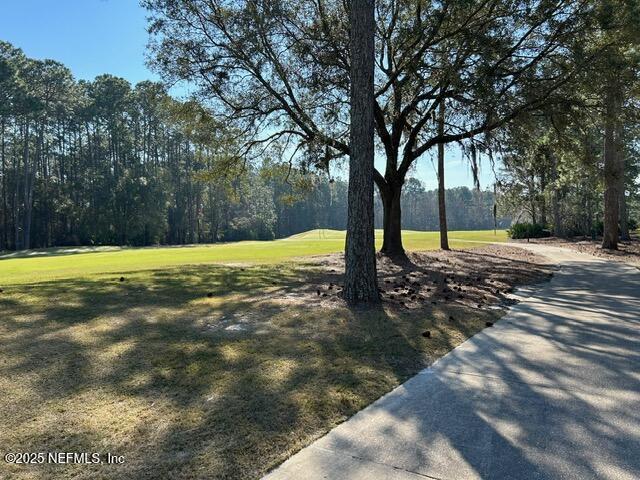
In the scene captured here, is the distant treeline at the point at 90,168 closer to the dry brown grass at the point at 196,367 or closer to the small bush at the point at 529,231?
the small bush at the point at 529,231

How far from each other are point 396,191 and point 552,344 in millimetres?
10846

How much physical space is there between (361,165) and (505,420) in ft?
14.8

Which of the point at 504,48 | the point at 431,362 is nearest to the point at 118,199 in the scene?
the point at 504,48

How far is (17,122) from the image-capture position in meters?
41.8

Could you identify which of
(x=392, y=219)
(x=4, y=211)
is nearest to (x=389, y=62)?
(x=392, y=219)

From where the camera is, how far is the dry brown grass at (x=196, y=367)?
2.59m

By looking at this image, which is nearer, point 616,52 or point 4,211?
point 616,52

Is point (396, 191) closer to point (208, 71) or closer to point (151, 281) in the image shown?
point (208, 71)

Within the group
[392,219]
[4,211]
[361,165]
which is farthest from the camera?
[4,211]

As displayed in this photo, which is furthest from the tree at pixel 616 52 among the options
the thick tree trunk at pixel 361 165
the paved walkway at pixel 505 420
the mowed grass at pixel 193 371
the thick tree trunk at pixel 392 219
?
the paved walkway at pixel 505 420

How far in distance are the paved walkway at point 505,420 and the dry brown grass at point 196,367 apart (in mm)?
248

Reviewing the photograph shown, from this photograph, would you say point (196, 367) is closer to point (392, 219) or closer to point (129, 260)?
point (392, 219)

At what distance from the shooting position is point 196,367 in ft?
12.9

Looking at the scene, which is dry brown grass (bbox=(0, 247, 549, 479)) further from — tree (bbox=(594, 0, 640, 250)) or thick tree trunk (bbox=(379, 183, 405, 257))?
thick tree trunk (bbox=(379, 183, 405, 257))
